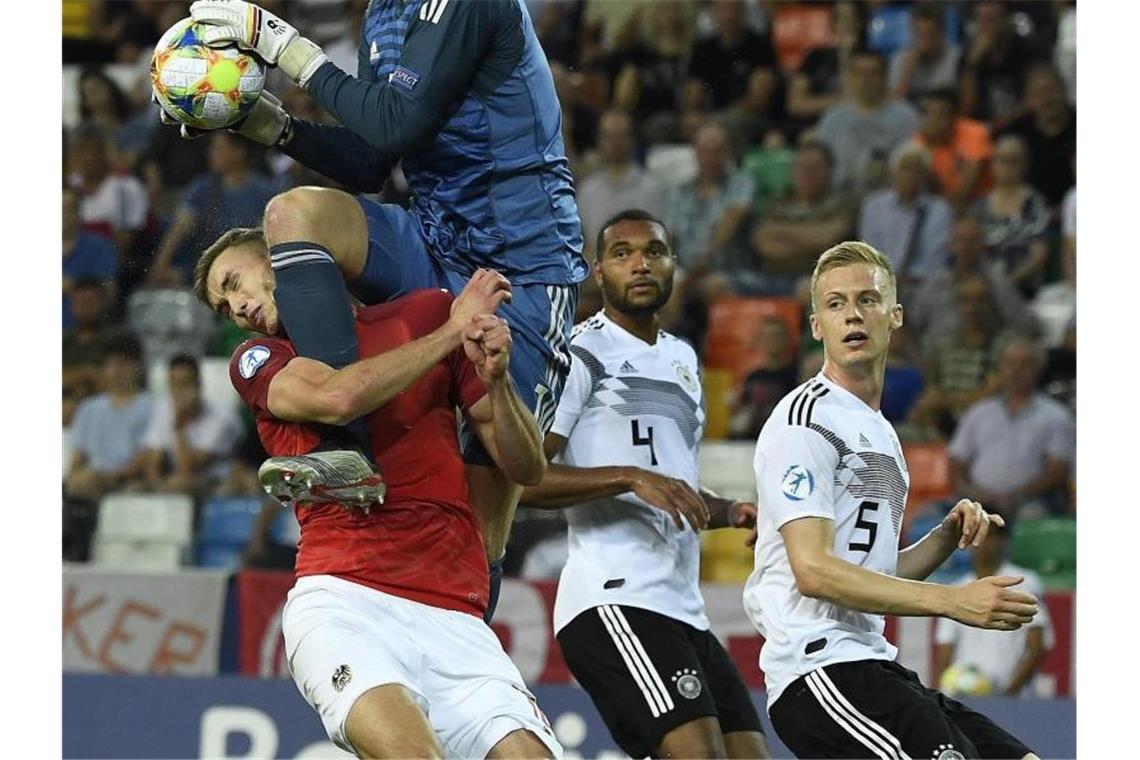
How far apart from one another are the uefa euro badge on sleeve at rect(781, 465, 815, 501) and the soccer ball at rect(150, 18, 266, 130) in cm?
170

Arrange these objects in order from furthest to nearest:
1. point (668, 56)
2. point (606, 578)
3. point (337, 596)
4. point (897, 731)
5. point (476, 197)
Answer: point (668, 56) < point (606, 578) < point (476, 197) < point (897, 731) < point (337, 596)

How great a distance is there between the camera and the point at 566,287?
500cm

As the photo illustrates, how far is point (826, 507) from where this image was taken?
455cm

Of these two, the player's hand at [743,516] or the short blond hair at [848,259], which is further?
the player's hand at [743,516]

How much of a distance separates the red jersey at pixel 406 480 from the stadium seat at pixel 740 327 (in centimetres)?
551

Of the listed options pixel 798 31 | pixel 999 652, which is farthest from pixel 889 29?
pixel 999 652

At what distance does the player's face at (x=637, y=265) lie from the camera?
6.02m

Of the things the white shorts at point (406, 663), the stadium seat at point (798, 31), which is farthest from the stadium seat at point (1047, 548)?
the white shorts at point (406, 663)

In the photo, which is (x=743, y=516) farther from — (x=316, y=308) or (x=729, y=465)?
(x=729, y=465)

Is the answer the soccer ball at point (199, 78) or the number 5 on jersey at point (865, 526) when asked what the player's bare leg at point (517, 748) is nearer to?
the number 5 on jersey at point (865, 526)

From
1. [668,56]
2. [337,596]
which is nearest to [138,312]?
[668,56]

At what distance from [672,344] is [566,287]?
126cm

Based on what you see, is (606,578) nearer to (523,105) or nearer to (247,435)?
(523,105)
